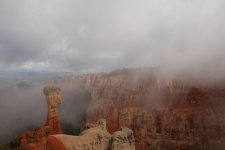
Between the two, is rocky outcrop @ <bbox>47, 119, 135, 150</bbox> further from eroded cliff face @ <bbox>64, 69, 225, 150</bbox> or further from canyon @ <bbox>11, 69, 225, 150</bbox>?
eroded cliff face @ <bbox>64, 69, 225, 150</bbox>

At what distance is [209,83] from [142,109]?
9997 mm

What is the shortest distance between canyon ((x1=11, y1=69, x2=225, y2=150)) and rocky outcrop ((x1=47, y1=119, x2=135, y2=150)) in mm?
13454

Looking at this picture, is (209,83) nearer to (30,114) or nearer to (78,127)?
(78,127)

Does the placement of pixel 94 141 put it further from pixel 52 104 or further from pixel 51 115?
pixel 51 115

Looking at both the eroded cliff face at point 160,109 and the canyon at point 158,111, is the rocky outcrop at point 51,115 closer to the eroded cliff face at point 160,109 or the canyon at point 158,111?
the canyon at point 158,111

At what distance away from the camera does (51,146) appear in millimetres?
19562

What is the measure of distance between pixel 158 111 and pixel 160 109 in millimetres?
368

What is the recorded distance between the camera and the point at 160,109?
49.8m

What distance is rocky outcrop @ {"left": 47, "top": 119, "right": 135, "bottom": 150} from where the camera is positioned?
18922mm

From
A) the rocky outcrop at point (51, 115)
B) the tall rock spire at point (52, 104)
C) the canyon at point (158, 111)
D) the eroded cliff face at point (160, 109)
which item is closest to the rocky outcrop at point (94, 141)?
the canyon at point (158, 111)

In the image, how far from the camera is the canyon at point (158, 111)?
139ft

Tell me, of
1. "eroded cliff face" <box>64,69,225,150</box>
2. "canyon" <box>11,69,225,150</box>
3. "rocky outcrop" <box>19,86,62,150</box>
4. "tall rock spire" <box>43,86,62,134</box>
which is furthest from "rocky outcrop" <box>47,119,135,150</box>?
"eroded cliff face" <box>64,69,225,150</box>

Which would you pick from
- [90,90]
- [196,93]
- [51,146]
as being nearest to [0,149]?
[51,146]

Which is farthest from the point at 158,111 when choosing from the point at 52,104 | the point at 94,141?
the point at 94,141
